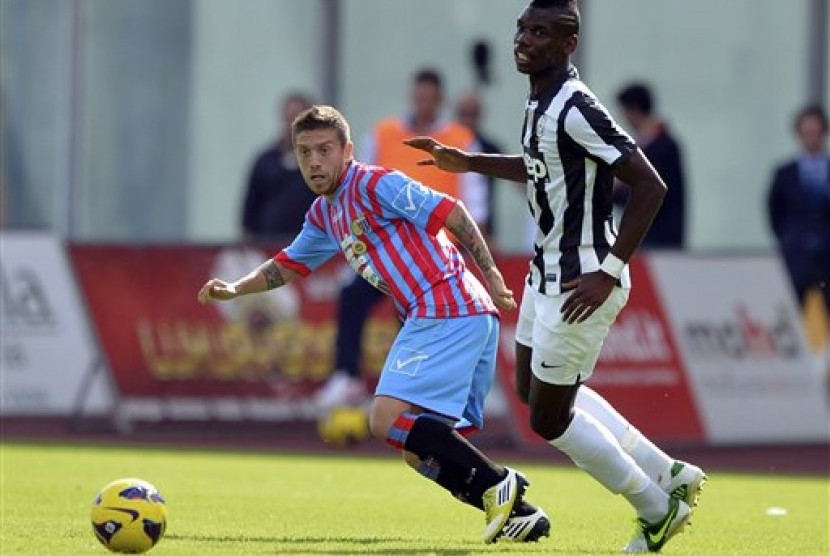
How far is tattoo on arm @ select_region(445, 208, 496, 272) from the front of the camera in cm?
932

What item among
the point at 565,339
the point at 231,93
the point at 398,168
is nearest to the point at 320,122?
the point at 565,339

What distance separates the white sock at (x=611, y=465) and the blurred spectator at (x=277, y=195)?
871 cm

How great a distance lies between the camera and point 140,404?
17.2 metres

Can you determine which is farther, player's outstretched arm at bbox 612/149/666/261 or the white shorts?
the white shorts

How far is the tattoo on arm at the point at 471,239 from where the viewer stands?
9320mm

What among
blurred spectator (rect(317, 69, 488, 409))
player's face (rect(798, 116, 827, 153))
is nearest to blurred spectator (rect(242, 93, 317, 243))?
blurred spectator (rect(317, 69, 488, 409))

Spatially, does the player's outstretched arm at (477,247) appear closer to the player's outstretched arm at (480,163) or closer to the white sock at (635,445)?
the player's outstretched arm at (480,163)

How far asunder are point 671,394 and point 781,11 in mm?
6686

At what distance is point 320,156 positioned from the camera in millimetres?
9477

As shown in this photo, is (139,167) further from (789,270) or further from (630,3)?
(789,270)

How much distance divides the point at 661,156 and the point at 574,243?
8.25 meters

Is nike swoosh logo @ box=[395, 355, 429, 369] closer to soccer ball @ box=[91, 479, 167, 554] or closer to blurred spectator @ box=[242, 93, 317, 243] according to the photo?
soccer ball @ box=[91, 479, 167, 554]

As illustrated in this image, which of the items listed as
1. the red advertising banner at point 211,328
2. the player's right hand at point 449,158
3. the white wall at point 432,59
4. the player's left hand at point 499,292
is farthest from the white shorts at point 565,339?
the white wall at point 432,59

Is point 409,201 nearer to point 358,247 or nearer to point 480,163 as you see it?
point 358,247
